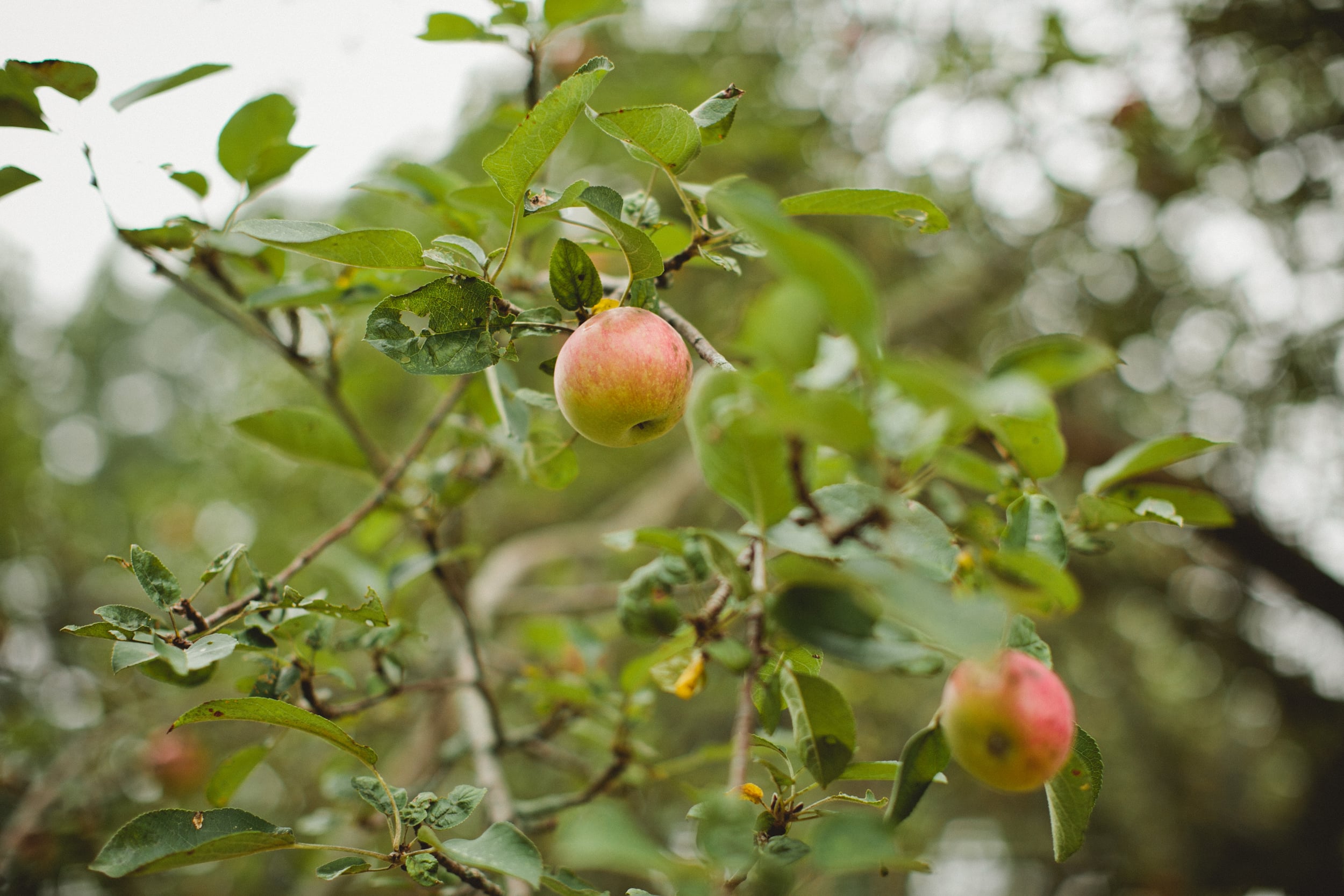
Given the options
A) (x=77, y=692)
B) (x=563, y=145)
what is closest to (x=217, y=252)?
(x=563, y=145)

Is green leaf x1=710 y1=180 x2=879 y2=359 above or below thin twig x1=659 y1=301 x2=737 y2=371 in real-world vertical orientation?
above

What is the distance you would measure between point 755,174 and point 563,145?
2.83 feet

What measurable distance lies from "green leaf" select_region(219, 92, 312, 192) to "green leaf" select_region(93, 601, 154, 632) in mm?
606

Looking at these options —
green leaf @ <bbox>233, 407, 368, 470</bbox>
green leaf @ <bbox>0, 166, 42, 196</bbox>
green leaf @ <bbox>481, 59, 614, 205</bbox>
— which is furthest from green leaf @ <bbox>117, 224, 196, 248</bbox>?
green leaf @ <bbox>481, 59, 614, 205</bbox>

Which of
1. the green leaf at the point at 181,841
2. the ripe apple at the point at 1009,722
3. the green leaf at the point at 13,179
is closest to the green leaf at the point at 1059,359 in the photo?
the ripe apple at the point at 1009,722

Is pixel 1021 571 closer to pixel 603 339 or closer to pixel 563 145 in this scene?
pixel 603 339

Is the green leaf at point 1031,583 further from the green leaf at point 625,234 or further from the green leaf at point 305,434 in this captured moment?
the green leaf at point 305,434

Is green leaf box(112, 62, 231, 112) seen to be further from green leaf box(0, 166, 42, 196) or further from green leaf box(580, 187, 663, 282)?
green leaf box(580, 187, 663, 282)

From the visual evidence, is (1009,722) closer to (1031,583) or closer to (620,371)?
(1031,583)

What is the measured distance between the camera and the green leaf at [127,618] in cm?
65

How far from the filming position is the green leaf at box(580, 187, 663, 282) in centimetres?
62

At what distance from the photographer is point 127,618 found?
0.66m

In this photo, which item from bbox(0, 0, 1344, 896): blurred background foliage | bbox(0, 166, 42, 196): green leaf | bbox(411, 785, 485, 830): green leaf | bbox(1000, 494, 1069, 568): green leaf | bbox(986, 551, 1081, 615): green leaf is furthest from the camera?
bbox(0, 0, 1344, 896): blurred background foliage

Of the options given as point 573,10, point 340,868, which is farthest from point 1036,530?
point 573,10
